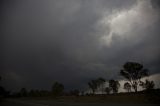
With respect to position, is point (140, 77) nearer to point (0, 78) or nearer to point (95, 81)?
point (95, 81)

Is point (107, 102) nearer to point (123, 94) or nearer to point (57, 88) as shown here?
point (123, 94)

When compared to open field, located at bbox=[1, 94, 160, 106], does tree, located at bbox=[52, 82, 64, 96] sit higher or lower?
higher

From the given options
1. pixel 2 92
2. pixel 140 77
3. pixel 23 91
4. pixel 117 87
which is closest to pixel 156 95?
pixel 140 77

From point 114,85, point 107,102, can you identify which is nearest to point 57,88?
point 114,85

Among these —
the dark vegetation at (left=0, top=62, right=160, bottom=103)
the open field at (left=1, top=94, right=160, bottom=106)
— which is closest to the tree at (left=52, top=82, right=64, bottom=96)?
the dark vegetation at (left=0, top=62, right=160, bottom=103)

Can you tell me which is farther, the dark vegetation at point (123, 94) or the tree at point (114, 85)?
the tree at point (114, 85)

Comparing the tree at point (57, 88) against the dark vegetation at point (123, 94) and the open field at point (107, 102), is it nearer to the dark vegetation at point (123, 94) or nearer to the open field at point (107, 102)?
the dark vegetation at point (123, 94)

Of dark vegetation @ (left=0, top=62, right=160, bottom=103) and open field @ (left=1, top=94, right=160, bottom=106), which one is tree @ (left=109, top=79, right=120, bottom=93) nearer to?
dark vegetation @ (left=0, top=62, right=160, bottom=103)

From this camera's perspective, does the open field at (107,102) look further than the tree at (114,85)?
No

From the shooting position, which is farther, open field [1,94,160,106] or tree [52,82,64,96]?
tree [52,82,64,96]

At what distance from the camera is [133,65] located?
282 feet

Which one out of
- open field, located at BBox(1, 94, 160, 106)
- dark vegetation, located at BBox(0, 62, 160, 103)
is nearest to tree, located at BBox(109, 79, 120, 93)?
dark vegetation, located at BBox(0, 62, 160, 103)

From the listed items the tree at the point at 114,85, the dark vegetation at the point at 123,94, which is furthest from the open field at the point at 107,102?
the tree at the point at 114,85

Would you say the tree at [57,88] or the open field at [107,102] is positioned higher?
the tree at [57,88]
